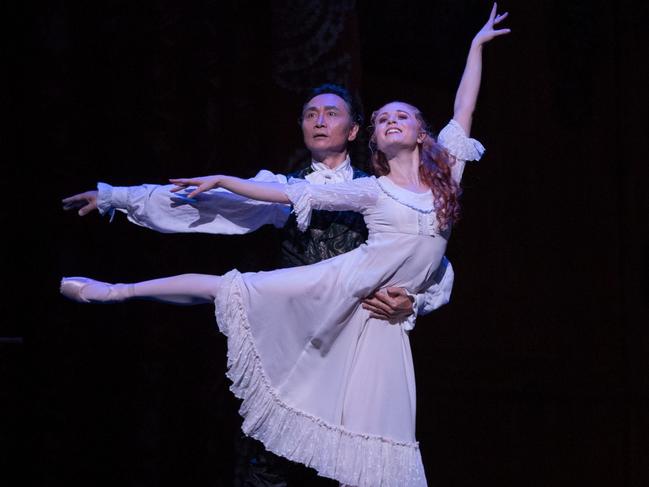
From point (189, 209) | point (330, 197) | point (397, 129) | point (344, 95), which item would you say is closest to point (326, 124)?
point (344, 95)

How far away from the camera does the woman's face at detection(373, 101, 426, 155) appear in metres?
2.66

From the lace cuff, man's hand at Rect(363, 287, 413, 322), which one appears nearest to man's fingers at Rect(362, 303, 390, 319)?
man's hand at Rect(363, 287, 413, 322)

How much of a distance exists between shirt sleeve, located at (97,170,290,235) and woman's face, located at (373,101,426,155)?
41 cm

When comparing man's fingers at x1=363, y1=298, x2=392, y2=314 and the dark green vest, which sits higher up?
the dark green vest

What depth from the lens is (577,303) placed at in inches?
170

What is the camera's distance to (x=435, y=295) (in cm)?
273

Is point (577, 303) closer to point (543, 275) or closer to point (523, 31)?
point (543, 275)

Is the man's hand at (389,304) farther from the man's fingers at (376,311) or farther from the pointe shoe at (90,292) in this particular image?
the pointe shoe at (90,292)

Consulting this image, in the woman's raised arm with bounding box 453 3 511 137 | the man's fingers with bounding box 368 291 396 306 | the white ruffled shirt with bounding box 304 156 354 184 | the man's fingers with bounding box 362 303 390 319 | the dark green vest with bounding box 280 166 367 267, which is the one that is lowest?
the man's fingers with bounding box 362 303 390 319

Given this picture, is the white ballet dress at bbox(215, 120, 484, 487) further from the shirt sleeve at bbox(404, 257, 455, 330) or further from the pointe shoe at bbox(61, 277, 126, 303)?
the pointe shoe at bbox(61, 277, 126, 303)

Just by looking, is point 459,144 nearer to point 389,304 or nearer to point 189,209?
point 389,304

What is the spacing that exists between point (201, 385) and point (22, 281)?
0.81 meters

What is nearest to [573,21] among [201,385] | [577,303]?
[577,303]

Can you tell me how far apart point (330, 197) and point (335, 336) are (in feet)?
1.50
